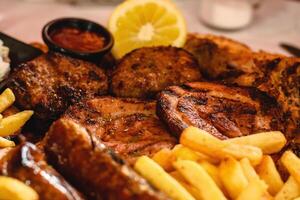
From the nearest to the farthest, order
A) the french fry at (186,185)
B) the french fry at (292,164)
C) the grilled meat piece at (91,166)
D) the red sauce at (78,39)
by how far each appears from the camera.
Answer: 1. the grilled meat piece at (91,166)
2. the french fry at (186,185)
3. the french fry at (292,164)
4. the red sauce at (78,39)

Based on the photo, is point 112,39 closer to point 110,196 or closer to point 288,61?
point 288,61

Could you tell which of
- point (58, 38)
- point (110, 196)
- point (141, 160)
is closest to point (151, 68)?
point (58, 38)

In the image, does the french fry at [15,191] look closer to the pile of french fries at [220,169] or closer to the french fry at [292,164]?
the pile of french fries at [220,169]

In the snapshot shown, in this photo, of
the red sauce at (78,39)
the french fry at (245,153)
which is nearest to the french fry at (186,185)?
the french fry at (245,153)

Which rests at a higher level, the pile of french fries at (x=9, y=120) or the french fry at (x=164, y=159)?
the french fry at (x=164, y=159)

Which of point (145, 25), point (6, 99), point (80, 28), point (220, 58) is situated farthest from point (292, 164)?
point (80, 28)

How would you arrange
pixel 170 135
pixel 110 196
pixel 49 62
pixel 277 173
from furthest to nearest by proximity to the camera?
pixel 49 62 < pixel 170 135 < pixel 277 173 < pixel 110 196

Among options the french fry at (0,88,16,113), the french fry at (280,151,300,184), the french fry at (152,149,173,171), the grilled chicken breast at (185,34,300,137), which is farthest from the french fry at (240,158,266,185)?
the french fry at (0,88,16,113)
